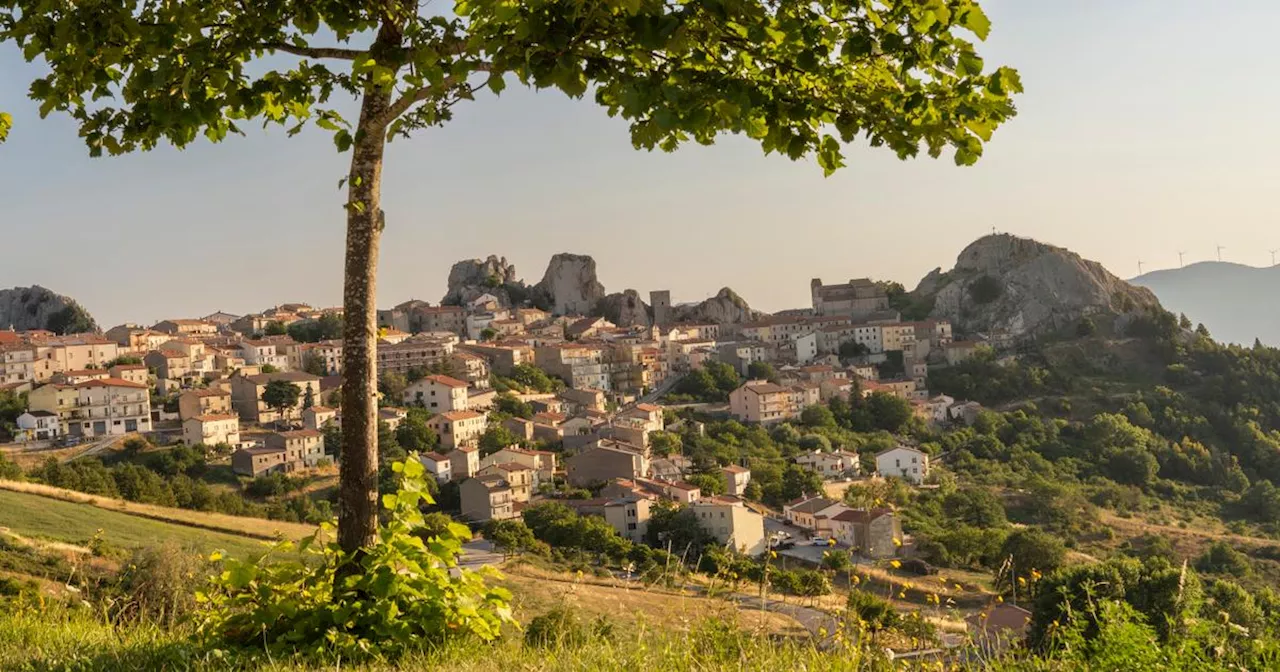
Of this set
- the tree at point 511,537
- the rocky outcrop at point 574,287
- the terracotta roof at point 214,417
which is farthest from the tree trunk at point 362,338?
the rocky outcrop at point 574,287

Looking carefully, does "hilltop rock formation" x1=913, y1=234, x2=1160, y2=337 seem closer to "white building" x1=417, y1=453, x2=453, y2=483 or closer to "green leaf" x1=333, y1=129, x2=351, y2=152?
"white building" x1=417, y1=453, x2=453, y2=483

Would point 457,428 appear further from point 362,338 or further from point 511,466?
point 362,338

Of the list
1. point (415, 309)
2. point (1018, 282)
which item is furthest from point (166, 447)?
point (1018, 282)

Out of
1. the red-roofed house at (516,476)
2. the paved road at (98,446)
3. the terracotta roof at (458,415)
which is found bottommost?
the red-roofed house at (516,476)

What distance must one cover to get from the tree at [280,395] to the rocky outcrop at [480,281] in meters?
39.6

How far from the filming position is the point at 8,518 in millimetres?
25391

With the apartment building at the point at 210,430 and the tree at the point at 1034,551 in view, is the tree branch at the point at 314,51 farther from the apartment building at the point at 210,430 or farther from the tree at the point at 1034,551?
the apartment building at the point at 210,430

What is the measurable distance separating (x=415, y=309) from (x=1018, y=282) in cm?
5571

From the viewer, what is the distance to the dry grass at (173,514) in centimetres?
2983

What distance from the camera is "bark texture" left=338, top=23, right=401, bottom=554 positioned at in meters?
4.14

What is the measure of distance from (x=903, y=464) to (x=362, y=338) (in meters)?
47.9

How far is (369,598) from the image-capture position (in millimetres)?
3877

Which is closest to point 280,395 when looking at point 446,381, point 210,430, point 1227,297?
point 210,430

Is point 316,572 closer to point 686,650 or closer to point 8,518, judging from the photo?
point 686,650
